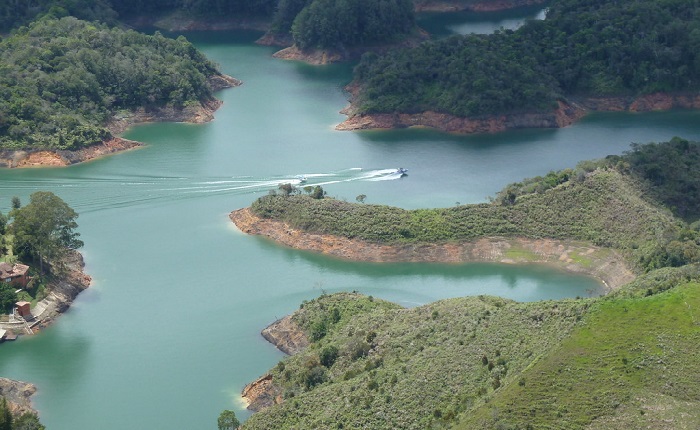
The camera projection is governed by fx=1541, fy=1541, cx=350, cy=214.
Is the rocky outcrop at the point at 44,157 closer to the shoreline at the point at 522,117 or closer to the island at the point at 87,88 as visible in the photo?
the island at the point at 87,88

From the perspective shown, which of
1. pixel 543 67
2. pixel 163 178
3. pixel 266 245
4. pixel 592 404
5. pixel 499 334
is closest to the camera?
pixel 592 404

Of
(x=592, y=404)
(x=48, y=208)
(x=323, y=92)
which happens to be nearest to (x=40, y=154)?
(x=48, y=208)

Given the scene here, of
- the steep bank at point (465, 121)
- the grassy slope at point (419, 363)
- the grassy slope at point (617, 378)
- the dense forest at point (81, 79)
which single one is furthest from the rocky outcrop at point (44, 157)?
the grassy slope at point (617, 378)

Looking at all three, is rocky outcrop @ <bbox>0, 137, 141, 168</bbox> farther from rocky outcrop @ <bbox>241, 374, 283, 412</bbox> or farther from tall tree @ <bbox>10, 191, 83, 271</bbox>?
rocky outcrop @ <bbox>241, 374, 283, 412</bbox>

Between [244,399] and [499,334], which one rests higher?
[499,334]

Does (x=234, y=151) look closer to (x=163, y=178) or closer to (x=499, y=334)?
(x=163, y=178)

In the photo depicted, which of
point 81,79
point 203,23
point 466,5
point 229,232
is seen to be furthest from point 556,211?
point 203,23
